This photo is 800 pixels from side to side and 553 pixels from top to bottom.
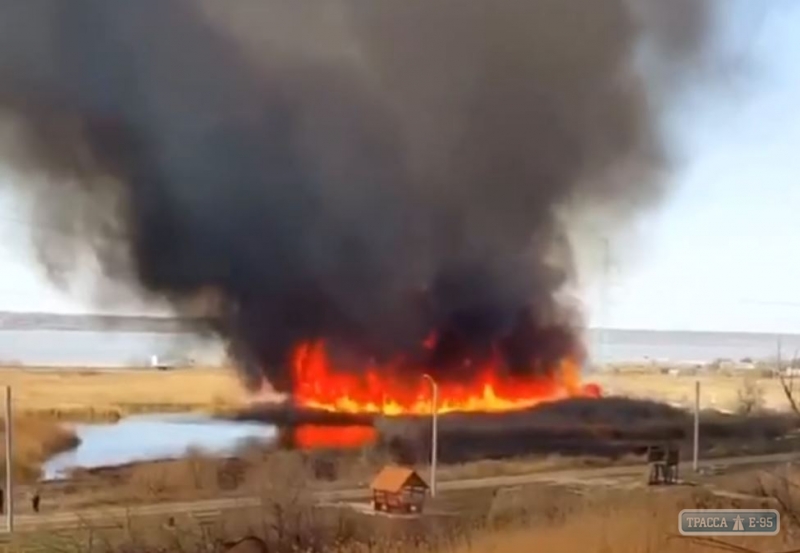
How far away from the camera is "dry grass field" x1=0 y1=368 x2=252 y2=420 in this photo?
188cm

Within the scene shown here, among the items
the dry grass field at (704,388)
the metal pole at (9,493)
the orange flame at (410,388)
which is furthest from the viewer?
the dry grass field at (704,388)

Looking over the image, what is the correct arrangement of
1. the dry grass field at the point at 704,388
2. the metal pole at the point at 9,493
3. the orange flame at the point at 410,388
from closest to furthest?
1. the metal pole at the point at 9,493
2. the orange flame at the point at 410,388
3. the dry grass field at the point at 704,388

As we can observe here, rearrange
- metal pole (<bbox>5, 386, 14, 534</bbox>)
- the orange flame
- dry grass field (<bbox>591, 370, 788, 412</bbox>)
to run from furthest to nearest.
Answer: dry grass field (<bbox>591, 370, 788, 412</bbox>)
the orange flame
metal pole (<bbox>5, 386, 14, 534</bbox>)

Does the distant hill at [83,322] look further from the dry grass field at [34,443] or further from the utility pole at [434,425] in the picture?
the utility pole at [434,425]

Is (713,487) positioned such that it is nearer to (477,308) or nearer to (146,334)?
(477,308)

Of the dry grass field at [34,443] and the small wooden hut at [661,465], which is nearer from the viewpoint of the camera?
the dry grass field at [34,443]

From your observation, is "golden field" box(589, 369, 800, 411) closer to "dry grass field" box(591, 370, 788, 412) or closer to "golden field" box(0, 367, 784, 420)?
"dry grass field" box(591, 370, 788, 412)

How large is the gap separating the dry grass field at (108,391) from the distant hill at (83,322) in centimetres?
8

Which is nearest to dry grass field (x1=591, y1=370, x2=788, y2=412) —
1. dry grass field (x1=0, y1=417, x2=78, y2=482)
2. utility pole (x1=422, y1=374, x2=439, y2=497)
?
utility pole (x1=422, y1=374, x2=439, y2=497)

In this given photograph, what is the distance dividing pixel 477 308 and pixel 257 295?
1.48ft

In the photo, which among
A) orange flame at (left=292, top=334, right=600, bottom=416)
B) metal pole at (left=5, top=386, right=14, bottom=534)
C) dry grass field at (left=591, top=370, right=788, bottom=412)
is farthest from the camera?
dry grass field at (left=591, top=370, right=788, bottom=412)

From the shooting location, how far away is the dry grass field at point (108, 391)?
74.0 inches

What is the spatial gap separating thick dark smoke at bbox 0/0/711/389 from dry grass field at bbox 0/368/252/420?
0.11m

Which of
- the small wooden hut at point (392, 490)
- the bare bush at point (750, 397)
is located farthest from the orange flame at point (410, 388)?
the bare bush at point (750, 397)
